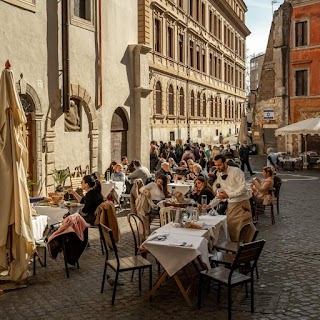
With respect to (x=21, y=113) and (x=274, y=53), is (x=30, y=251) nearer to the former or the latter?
(x=21, y=113)

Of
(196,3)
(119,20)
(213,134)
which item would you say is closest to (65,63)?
(119,20)

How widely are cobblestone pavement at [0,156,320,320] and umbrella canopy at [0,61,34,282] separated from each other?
1.54 feet

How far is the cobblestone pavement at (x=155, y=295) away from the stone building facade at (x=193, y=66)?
43.1 feet

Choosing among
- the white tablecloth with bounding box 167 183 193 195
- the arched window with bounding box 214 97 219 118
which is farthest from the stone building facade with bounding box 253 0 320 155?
the white tablecloth with bounding box 167 183 193 195

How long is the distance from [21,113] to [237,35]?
4822cm

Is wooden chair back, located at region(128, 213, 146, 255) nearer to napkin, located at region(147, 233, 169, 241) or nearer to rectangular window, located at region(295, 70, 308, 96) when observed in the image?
napkin, located at region(147, 233, 169, 241)

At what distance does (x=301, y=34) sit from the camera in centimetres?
3092

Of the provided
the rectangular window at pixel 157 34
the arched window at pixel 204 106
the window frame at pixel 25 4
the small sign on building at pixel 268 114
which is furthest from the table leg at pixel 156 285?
the arched window at pixel 204 106

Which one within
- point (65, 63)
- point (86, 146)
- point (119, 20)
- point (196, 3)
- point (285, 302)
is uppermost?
point (196, 3)

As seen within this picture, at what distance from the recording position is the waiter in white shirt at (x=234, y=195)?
8.04m

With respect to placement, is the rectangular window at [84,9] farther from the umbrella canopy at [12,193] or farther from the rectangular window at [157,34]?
the rectangular window at [157,34]

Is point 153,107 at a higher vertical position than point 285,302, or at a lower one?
higher

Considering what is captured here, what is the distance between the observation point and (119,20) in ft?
58.8

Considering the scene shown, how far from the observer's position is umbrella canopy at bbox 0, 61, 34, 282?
686cm
